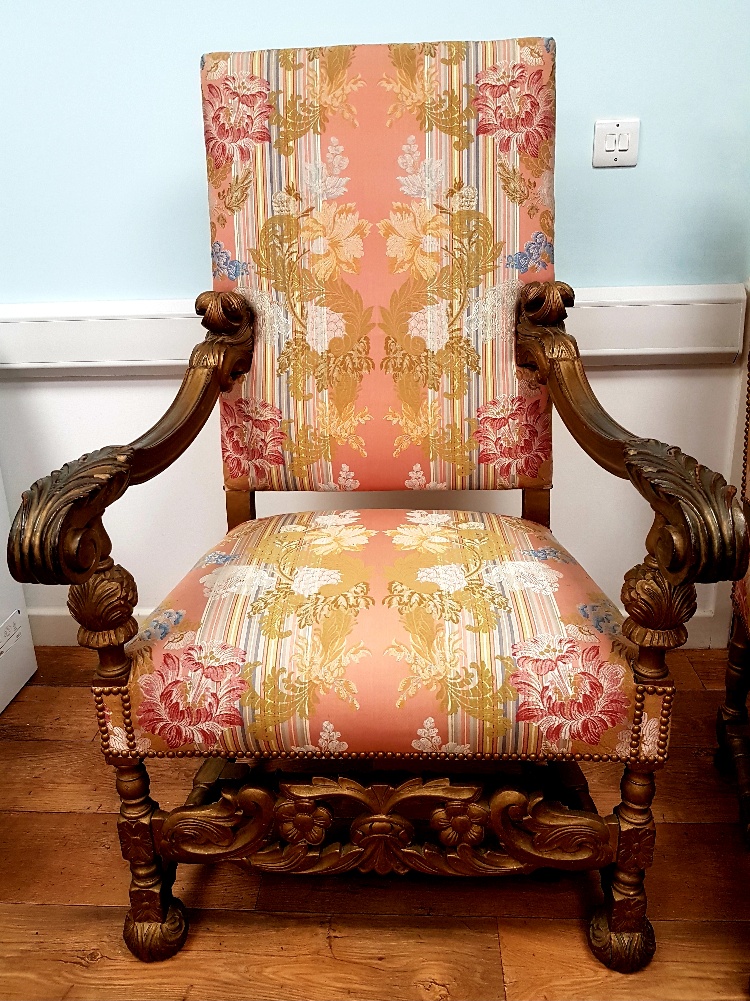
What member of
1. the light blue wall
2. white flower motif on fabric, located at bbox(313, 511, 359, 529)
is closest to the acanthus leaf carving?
white flower motif on fabric, located at bbox(313, 511, 359, 529)

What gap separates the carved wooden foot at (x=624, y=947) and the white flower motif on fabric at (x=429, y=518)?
571 mm

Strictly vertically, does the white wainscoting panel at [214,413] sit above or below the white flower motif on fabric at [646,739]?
above

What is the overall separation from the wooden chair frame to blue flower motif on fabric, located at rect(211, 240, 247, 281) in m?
0.04

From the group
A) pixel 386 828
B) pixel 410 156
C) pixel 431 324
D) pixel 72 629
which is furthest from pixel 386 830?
pixel 72 629

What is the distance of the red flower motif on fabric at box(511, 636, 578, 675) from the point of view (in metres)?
0.90

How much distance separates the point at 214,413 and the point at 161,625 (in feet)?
2.49

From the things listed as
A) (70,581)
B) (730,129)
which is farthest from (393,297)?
(730,129)

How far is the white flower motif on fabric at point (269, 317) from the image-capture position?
3.96 ft

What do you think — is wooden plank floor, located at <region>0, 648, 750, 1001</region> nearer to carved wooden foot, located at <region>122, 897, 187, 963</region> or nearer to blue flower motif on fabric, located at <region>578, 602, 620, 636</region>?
carved wooden foot, located at <region>122, 897, 187, 963</region>

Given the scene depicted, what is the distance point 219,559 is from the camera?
110 cm

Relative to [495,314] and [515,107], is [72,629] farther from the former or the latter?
[515,107]

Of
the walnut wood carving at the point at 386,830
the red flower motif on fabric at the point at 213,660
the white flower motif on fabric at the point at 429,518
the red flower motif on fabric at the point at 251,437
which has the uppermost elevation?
the red flower motif on fabric at the point at 251,437

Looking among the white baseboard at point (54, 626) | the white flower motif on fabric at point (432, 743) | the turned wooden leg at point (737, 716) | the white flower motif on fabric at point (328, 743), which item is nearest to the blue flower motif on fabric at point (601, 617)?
the white flower motif on fabric at point (432, 743)

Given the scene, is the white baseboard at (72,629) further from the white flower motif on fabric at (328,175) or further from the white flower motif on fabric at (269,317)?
the white flower motif on fabric at (328,175)
